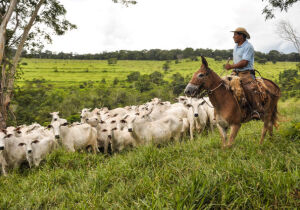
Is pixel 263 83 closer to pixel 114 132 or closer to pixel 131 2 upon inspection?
pixel 114 132

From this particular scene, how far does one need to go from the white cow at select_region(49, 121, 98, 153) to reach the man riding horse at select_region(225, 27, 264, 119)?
5.80m

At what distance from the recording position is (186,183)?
2.57 metres

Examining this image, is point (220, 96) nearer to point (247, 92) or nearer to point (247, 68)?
point (247, 92)

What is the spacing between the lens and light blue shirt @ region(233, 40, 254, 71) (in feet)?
15.9

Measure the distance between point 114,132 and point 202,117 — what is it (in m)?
3.88

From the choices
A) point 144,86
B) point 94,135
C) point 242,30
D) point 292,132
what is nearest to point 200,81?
point 242,30

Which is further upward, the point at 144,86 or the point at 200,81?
the point at 200,81

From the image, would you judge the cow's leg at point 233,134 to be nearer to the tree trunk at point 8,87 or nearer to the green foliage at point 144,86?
the tree trunk at point 8,87

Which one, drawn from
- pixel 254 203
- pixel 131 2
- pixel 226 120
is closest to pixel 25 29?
pixel 131 2

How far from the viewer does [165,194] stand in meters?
2.66

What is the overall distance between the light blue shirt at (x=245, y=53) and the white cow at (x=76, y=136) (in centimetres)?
593

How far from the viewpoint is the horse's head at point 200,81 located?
14.6ft

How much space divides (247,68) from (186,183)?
3673mm

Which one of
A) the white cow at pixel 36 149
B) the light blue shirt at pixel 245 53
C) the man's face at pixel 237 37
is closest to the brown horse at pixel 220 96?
Answer: the light blue shirt at pixel 245 53
